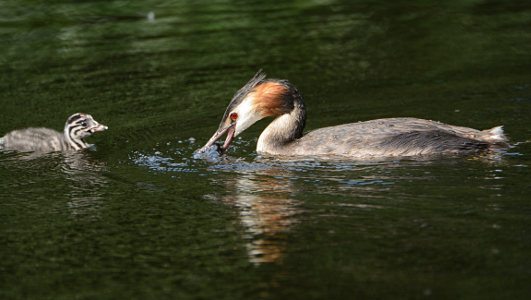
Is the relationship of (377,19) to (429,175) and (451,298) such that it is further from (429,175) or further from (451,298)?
(451,298)

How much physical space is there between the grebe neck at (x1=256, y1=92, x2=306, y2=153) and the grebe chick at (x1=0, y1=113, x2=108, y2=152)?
2307 mm

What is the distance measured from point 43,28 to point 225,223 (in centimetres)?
1249

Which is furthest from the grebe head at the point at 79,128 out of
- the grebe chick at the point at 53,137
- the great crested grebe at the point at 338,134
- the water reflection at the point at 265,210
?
the water reflection at the point at 265,210

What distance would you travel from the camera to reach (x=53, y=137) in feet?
33.7

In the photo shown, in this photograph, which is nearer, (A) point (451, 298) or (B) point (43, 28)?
(A) point (451, 298)

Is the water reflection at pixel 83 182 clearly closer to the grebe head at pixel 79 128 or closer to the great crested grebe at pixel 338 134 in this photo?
the grebe head at pixel 79 128

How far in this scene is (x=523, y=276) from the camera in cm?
523

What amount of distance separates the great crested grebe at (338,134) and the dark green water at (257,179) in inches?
11.8

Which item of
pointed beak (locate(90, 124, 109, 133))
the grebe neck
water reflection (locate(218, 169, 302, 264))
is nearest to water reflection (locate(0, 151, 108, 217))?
pointed beak (locate(90, 124, 109, 133))

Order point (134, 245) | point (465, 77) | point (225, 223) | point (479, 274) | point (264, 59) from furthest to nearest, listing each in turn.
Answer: point (264, 59), point (465, 77), point (225, 223), point (134, 245), point (479, 274)

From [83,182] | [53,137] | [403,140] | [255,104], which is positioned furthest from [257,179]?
[53,137]

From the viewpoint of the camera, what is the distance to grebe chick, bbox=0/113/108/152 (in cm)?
1013

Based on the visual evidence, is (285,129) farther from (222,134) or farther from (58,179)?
(58,179)

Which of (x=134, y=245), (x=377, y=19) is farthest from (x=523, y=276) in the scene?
(x=377, y=19)
